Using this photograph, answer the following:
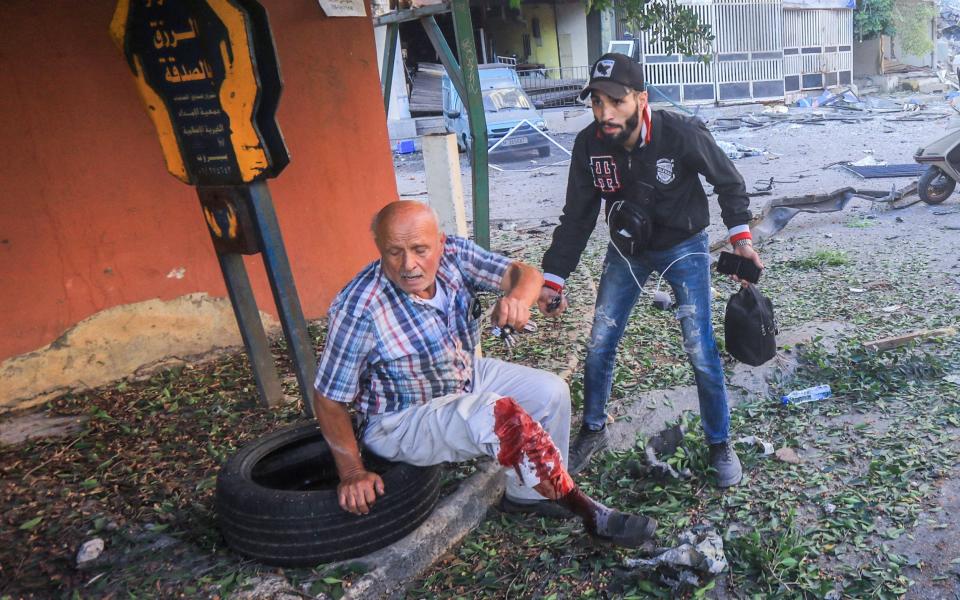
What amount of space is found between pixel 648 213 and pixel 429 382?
1.39m

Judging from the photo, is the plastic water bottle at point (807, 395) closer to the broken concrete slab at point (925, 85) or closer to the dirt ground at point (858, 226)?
the dirt ground at point (858, 226)

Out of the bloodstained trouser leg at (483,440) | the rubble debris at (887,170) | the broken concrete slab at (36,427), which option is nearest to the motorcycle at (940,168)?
the rubble debris at (887,170)

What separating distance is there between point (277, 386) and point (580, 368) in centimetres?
217

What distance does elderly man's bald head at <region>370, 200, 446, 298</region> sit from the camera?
2.98 m

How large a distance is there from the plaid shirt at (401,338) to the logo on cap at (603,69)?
1008mm

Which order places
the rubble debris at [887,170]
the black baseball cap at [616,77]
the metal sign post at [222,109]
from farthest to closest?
the rubble debris at [887,170]
the black baseball cap at [616,77]
the metal sign post at [222,109]

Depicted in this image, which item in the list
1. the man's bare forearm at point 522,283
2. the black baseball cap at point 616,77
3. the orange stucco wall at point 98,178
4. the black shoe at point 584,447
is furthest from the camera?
the orange stucco wall at point 98,178

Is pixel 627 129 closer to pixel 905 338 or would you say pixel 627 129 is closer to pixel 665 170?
pixel 665 170

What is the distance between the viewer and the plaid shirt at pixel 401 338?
294 cm

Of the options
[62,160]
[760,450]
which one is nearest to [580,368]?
[760,450]

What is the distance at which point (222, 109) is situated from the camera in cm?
349

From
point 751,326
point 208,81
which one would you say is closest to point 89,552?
point 208,81

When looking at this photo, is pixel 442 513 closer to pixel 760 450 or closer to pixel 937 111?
pixel 760 450

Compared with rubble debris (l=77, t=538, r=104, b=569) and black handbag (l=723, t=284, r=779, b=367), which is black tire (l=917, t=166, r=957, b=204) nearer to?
black handbag (l=723, t=284, r=779, b=367)
